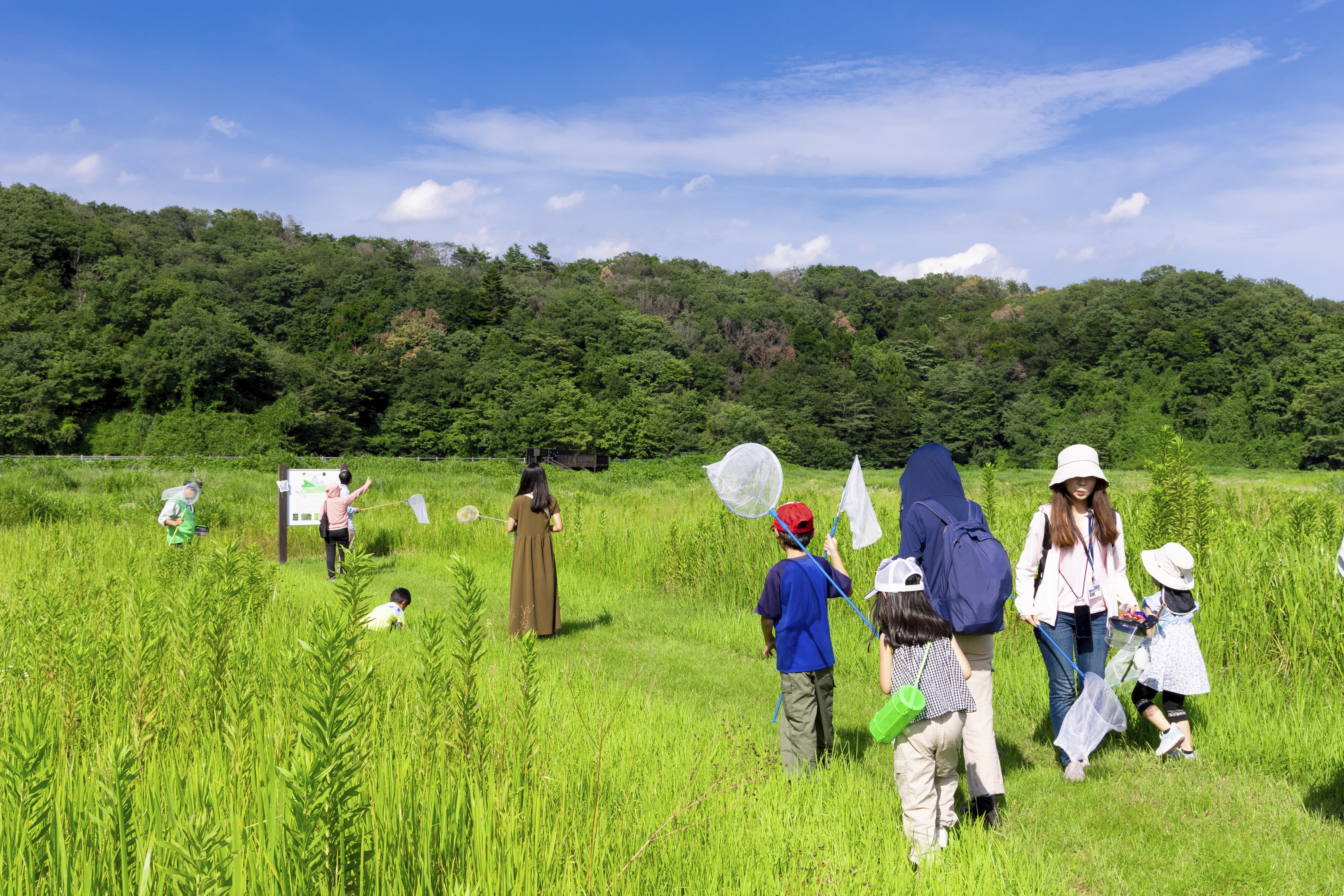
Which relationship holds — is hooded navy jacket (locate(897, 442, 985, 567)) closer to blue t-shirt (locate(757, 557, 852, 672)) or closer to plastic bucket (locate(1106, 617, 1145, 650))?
blue t-shirt (locate(757, 557, 852, 672))

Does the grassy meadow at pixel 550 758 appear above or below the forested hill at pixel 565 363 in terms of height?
below

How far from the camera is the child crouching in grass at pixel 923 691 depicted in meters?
3.18

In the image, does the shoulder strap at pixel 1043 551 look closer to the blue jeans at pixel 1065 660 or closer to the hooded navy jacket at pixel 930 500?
the blue jeans at pixel 1065 660

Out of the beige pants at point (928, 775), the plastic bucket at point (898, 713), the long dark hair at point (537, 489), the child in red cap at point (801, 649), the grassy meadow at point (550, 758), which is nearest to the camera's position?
the grassy meadow at point (550, 758)

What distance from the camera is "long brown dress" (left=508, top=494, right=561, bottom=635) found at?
7.50 m

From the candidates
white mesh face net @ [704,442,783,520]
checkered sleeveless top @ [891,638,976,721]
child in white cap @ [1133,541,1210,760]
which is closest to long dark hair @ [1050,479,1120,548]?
child in white cap @ [1133,541,1210,760]

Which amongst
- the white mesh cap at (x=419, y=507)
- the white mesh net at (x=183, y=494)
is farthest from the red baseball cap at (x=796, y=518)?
the white mesh net at (x=183, y=494)

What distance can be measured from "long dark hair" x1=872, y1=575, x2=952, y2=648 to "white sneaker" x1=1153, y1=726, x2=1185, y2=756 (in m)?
2.14

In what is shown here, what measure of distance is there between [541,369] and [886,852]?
58568 mm

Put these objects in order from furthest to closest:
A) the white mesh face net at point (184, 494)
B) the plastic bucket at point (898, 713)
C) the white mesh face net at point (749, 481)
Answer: the white mesh face net at point (184, 494), the white mesh face net at point (749, 481), the plastic bucket at point (898, 713)

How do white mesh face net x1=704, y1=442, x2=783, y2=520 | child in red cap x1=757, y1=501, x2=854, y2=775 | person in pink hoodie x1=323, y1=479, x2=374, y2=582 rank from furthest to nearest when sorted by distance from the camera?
1. person in pink hoodie x1=323, y1=479, x2=374, y2=582
2. white mesh face net x1=704, y1=442, x2=783, y2=520
3. child in red cap x1=757, y1=501, x2=854, y2=775

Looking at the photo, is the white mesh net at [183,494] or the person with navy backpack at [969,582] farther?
the white mesh net at [183,494]

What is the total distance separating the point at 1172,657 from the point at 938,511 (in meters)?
1.89

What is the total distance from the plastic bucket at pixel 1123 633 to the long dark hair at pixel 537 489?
16.4 ft
